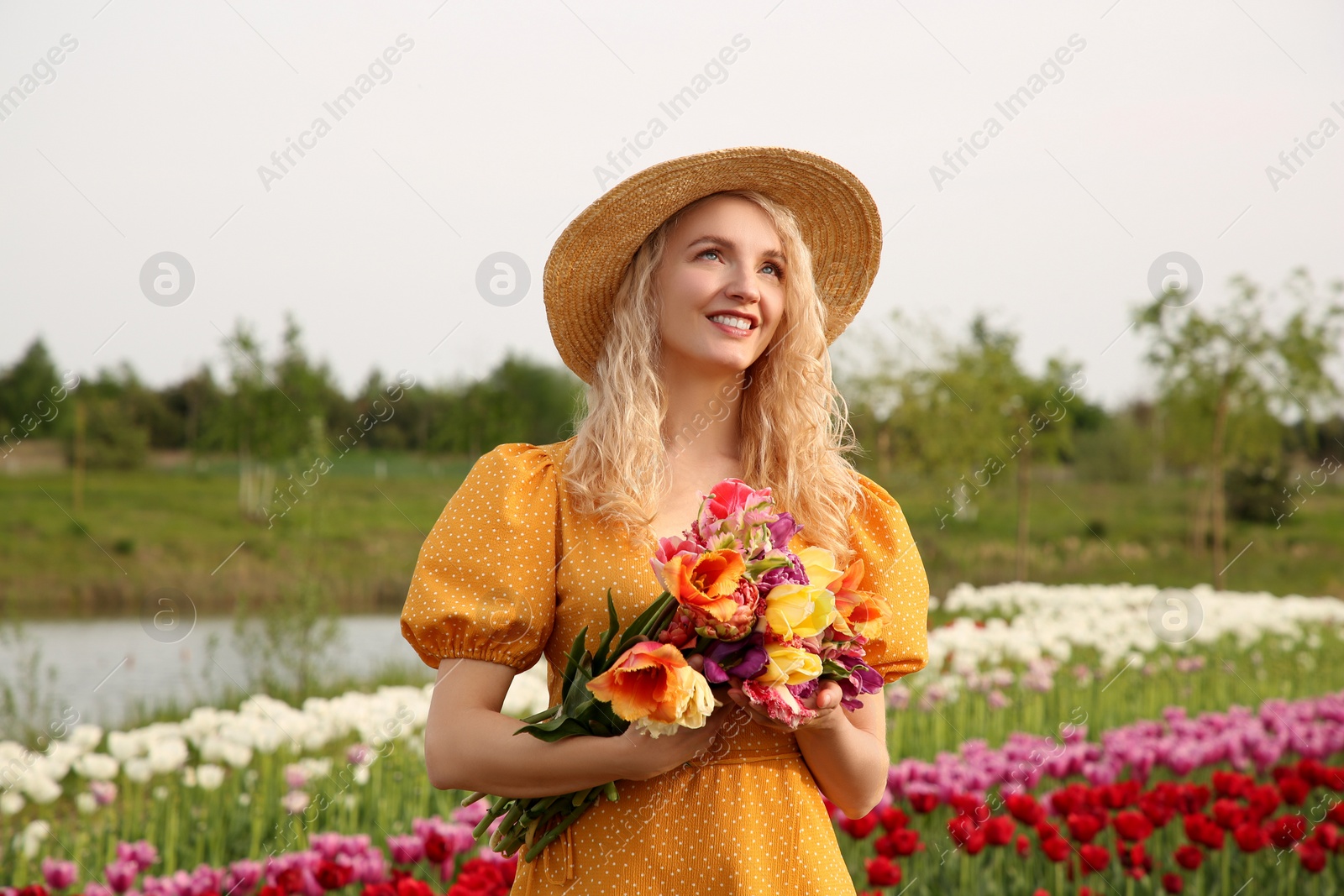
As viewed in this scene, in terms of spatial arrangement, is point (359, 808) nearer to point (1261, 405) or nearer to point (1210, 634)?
point (1210, 634)

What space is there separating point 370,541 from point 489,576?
19109mm


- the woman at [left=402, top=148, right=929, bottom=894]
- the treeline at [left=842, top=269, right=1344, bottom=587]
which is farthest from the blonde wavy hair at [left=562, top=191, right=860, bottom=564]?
the treeline at [left=842, top=269, right=1344, bottom=587]

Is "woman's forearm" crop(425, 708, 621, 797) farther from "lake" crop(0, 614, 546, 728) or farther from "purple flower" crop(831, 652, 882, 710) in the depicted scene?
"lake" crop(0, 614, 546, 728)

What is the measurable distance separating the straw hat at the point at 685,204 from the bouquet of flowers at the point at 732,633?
2.27ft

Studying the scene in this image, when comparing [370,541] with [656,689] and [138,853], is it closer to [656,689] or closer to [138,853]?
[138,853]

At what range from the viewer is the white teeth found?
1831 millimetres

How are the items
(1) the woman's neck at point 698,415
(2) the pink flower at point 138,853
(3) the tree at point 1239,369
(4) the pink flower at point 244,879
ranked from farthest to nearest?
1. (3) the tree at point 1239,369
2. (2) the pink flower at point 138,853
3. (4) the pink flower at point 244,879
4. (1) the woman's neck at point 698,415

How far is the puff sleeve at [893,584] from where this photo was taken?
1.83 metres

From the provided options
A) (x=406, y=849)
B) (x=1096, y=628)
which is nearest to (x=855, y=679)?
(x=406, y=849)

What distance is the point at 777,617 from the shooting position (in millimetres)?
1334

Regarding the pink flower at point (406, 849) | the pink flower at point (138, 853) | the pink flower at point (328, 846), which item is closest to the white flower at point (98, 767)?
the pink flower at point (138, 853)

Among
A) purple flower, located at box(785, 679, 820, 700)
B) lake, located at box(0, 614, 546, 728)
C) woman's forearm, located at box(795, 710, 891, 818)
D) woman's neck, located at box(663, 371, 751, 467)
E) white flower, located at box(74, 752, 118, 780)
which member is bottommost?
lake, located at box(0, 614, 546, 728)

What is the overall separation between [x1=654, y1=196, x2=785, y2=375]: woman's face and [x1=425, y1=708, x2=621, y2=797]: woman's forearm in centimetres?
70

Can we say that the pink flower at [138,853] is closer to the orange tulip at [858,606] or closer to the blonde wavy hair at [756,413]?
the blonde wavy hair at [756,413]
